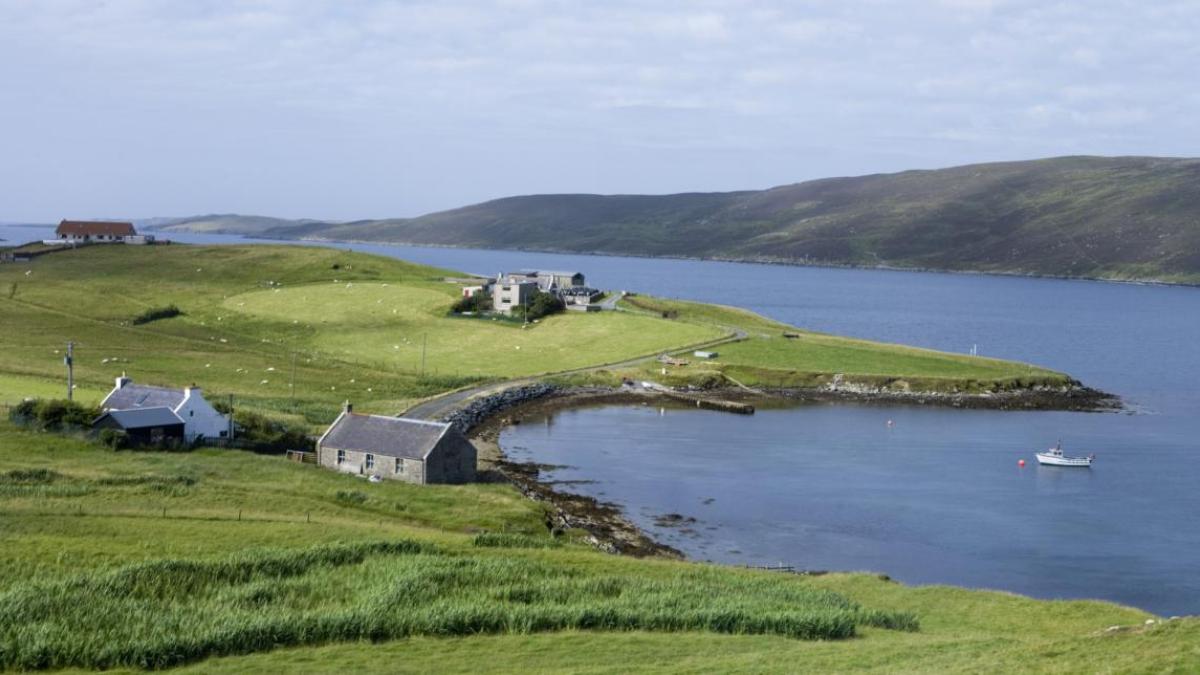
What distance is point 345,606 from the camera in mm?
30172

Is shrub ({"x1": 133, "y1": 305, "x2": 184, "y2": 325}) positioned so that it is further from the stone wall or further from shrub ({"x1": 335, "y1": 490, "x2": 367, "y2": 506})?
shrub ({"x1": 335, "y1": 490, "x2": 367, "y2": 506})

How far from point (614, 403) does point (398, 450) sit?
36652 millimetres

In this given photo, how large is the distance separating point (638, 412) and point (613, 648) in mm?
59296

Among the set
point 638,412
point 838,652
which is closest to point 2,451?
point 838,652

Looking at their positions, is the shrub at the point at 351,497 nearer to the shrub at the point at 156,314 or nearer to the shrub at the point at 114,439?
the shrub at the point at 114,439

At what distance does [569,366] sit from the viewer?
10081cm

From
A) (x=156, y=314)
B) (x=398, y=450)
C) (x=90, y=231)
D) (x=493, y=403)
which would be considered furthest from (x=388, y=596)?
(x=90, y=231)

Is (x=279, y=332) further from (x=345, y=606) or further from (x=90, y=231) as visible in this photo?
(x=345, y=606)

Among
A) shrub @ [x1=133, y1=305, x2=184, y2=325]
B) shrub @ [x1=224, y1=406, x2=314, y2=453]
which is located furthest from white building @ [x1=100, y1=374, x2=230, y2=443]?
shrub @ [x1=133, y1=305, x2=184, y2=325]

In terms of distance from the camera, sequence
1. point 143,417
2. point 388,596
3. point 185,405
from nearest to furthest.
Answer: point 388,596, point 143,417, point 185,405

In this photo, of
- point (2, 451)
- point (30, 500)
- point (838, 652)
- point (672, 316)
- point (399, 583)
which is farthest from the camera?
point (672, 316)

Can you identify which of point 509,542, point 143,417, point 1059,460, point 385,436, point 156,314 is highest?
point 156,314

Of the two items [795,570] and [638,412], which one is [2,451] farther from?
[638,412]

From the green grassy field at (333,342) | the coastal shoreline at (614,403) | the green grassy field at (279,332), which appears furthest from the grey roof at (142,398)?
the coastal shoreline at (614,403)
